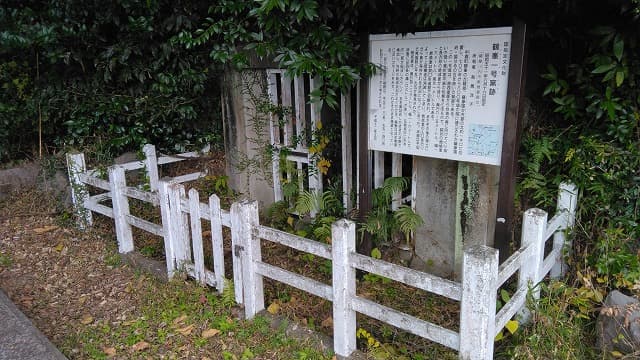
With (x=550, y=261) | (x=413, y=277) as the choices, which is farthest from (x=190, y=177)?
(x=550, y=261)

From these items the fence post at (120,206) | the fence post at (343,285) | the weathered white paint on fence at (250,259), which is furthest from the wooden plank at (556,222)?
the fence post at (120,206)

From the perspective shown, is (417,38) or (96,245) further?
(96,245)

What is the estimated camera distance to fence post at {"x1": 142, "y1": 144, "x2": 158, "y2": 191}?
6.54 m

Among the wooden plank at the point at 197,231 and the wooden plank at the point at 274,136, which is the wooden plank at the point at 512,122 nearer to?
the wooden plank at the point at 197,231

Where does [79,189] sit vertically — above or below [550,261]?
above

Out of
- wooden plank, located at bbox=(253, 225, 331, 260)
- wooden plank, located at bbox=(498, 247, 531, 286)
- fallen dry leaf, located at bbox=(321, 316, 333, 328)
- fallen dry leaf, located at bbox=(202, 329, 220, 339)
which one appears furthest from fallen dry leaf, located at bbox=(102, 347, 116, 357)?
wooden plank, located at bbox=(498, 247, 531, 286)

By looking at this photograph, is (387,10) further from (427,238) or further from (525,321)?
(525,321)

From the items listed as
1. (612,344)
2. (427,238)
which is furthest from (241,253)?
(612,344)

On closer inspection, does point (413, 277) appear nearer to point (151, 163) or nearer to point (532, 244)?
point (532, 244)

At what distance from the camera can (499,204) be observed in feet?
12.6

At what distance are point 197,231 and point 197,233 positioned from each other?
2 centimetres

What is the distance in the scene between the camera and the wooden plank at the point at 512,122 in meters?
3.41

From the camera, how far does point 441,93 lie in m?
3.91

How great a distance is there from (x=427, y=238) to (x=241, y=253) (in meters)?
2.09
